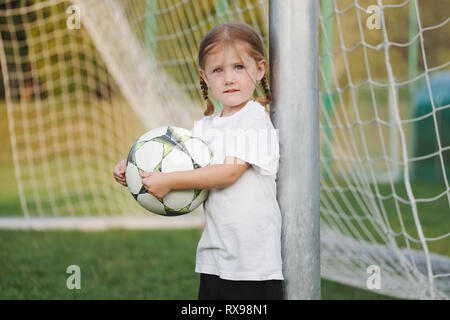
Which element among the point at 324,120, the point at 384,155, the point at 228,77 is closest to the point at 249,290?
the point at 228,77

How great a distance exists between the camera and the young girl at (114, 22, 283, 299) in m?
1.78

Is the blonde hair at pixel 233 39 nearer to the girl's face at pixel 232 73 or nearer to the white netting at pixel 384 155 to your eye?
the girl's face at pixel 232 73

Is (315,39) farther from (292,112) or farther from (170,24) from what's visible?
(170,24)

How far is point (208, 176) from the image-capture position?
1.78 meters

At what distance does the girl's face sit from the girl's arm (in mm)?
225

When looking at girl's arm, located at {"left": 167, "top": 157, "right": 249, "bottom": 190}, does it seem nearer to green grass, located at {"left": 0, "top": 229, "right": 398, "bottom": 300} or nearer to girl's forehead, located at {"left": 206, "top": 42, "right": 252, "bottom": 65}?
girl's forehead, located at {"left": 206, "top": 42, "right": 252, "bottom": 65}

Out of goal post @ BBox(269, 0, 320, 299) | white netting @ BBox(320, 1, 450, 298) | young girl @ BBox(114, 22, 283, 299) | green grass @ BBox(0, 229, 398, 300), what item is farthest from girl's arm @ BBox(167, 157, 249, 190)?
green grass @ BBox(0, 229, 398, 300)

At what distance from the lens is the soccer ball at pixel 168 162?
1.82 meters

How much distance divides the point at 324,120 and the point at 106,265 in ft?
10.8

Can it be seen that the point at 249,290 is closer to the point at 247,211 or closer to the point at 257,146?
the point at 247,211

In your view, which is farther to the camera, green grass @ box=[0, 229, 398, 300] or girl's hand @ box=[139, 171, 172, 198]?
green grass @ box=[0, 229, 398, 300]
